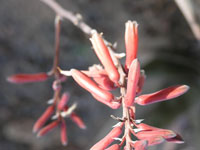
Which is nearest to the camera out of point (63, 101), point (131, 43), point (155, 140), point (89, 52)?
point (155, 140)

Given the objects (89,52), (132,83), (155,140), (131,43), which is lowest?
(155,140)

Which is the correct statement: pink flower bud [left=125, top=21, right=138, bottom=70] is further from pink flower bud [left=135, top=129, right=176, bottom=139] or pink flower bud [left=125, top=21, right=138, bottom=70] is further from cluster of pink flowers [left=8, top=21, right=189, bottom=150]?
pink flower bud [left=135, top=129, right=176, bottom=139]

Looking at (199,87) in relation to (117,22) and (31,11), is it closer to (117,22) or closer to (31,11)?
(117,22)

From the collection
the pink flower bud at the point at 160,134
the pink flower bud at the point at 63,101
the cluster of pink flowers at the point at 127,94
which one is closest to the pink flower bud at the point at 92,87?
the cluster of pink flowers at the point at 127,94

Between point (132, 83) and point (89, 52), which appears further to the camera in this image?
point (89, 52)

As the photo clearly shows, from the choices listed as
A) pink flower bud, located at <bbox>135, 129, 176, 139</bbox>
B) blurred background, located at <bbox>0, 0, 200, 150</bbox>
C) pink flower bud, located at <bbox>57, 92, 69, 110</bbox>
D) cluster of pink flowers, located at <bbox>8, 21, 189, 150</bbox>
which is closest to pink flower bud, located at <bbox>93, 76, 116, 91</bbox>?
cluster of pink flowers, located at <bbox>8, 21, 189, 150</bbox>

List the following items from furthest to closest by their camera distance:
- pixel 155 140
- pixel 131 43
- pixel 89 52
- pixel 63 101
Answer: pixel 89 52 → pixel 63 101 → pixel 131 43 → pixel 155 140

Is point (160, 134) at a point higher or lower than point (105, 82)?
lower

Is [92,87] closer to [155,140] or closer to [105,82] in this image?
[105,82]

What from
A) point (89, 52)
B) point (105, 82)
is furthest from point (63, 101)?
point (89, 52)
